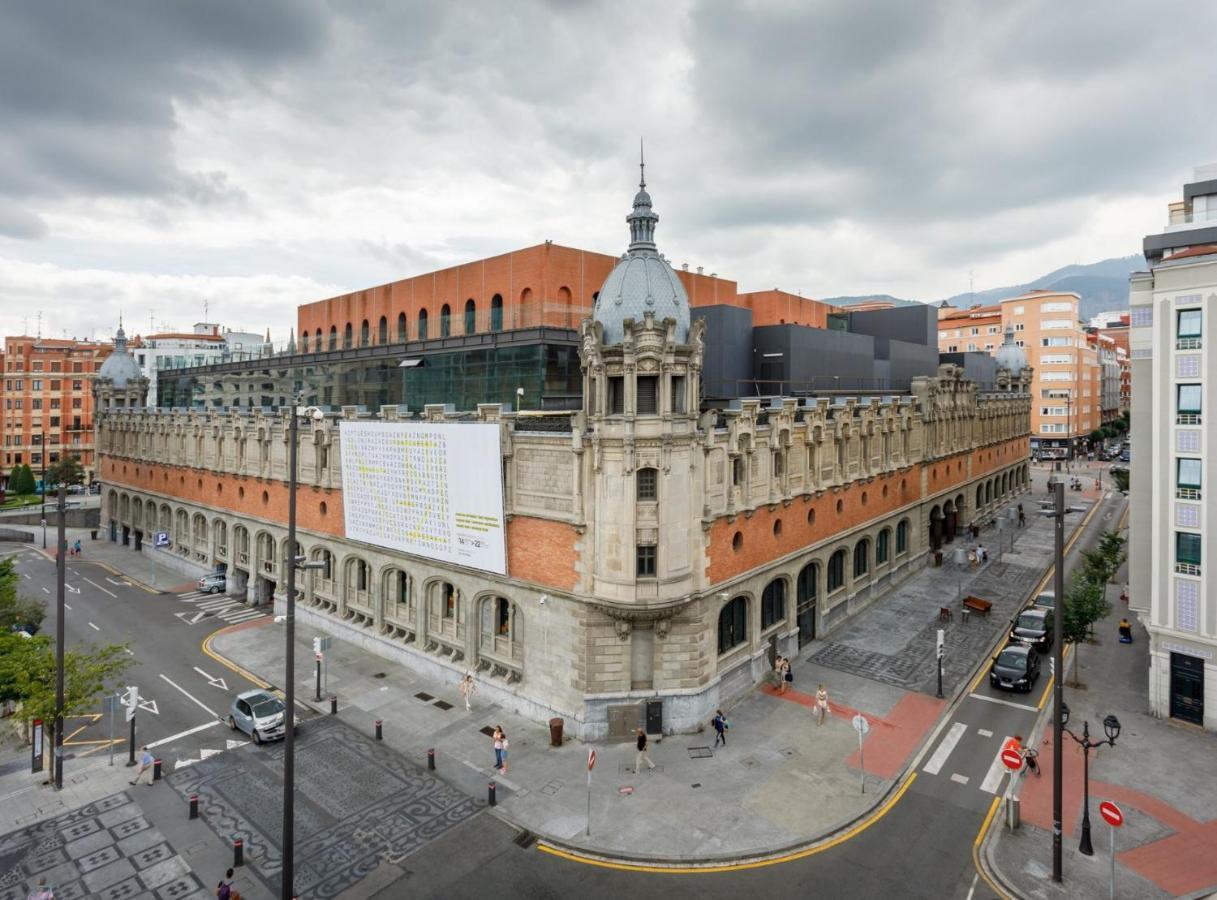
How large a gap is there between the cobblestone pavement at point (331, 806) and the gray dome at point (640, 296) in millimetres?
17926

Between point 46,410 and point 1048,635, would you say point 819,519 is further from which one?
point 46,410

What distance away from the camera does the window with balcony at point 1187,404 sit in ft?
86.0

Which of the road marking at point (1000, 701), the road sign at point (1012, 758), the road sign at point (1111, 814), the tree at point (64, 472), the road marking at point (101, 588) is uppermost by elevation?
the tree at point (64, 472)

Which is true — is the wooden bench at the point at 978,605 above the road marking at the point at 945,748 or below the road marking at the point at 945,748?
above

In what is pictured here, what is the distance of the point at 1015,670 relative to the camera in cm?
3039

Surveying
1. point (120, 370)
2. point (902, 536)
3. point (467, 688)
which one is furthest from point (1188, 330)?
point (120, 370)

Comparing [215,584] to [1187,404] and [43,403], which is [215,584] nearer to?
[1187,404]

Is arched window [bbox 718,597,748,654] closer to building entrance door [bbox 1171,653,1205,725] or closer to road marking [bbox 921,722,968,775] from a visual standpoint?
road marking [bbox 921,722,968,775]

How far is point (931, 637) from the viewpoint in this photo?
121ft

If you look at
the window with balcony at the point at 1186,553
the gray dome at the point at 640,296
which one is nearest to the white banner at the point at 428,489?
the gray dome at the point at 640,296

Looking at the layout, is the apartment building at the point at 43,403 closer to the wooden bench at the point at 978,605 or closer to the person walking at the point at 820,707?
the person walking at the point at 820,707

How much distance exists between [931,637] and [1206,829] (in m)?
16.8

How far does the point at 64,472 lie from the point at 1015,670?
103m

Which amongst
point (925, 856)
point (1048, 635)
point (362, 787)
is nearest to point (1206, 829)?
point (925, 856)
